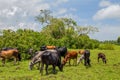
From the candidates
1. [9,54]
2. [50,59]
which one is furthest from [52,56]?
[9,54]

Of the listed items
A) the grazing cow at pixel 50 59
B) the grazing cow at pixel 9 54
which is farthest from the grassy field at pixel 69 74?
the grazing cow at pixel 9 54

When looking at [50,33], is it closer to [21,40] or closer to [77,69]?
[21,40]

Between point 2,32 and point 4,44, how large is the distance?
1621 mm

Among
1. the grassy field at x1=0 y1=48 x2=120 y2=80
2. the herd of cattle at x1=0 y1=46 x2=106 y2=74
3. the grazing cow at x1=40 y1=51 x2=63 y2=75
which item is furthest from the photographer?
the herd of cattle at x1=0 y1=46 x2=106 y2=74

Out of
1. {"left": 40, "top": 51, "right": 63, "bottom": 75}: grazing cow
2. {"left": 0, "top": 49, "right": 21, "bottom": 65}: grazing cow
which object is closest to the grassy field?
{"left": 40, "top": 51, "right": 63, "bottom": 75}: grazing cow

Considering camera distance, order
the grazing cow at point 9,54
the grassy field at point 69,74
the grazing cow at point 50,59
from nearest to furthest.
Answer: the grassy field at point 69,74 < the grazing cow at point 50,59 < the grazing cow at point 9,54

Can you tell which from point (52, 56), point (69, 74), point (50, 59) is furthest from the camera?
point (52, 56)

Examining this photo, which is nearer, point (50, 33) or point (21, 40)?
point (21, 40)

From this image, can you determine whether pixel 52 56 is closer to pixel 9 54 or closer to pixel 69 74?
pixel 69 74

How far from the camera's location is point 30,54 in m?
31.9

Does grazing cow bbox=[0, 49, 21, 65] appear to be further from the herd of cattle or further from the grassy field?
the grassy field

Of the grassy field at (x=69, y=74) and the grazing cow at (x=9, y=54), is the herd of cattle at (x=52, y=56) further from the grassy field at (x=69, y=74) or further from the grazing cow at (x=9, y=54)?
the grassy field at (x=69, y=74)

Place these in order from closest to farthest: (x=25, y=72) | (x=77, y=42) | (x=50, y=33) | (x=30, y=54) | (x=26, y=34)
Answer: (x=25, y=72)
(x=30, y=54)
(x=26, y=34)
(x=77, y=42)
(x=50, y=33)

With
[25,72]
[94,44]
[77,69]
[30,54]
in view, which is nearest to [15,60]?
[30,54]
